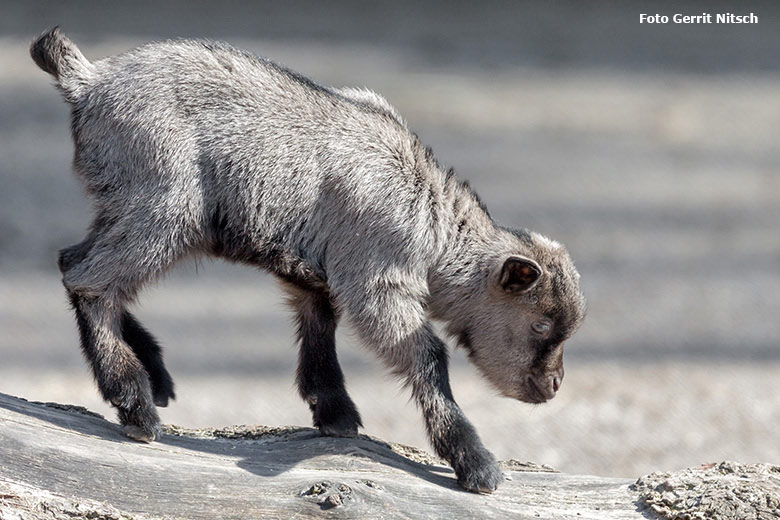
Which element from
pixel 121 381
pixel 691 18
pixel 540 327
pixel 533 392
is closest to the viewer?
pixel 121 381

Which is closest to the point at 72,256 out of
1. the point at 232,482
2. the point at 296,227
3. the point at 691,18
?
the point at 296,227

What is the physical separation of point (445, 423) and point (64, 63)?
7.15ft

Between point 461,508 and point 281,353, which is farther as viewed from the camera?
point 281,353

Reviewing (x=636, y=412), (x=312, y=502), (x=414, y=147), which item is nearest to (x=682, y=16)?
(x=636, y=412)

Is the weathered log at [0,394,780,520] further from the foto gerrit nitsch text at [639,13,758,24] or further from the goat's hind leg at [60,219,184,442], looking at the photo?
the foto gerrit nitsch text at [639,13,758,24]

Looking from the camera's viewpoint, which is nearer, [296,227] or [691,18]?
[296,227]

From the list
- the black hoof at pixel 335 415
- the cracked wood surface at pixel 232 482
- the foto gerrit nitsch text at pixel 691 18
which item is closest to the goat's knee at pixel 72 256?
the cracked wood surface at pixel 232 482

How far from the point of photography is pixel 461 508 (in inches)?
177

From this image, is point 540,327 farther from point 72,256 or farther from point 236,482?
point 72,256

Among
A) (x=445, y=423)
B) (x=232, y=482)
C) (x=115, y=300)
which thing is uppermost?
(x=115, y=300)

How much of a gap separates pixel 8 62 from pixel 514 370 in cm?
635

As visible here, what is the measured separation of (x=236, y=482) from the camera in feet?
14.5

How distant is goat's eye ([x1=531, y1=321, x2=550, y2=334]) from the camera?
16.8ft

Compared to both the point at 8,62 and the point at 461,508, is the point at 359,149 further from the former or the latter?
the point at 8,62
